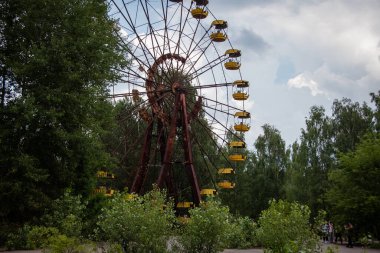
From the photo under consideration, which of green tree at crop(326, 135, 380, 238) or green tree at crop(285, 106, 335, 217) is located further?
green tree at crop(285, 106, 335, 217)

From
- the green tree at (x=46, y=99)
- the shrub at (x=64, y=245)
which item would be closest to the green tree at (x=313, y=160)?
the green tree at (x=46, y=99)

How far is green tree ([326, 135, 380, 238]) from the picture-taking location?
22766 millimetres

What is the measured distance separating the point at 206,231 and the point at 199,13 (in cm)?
2203

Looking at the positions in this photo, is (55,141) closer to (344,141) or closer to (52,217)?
(52,217)

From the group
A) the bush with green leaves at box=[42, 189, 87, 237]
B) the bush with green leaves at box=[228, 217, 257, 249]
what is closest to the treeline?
the bush with green leaves at box=[228, 217, 257, 249]

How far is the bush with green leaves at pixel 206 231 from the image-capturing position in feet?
40.5

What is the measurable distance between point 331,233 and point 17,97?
21.5 m

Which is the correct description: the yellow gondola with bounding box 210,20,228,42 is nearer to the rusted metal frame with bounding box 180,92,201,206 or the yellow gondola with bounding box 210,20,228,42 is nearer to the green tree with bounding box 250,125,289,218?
the rusted metal frame with bounding box 180,92,201,206

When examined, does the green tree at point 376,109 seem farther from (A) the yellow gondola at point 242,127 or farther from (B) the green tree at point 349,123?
(A) the yellow gondola at point 242,127

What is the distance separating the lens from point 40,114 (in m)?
17.8

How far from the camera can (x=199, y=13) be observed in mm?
31922

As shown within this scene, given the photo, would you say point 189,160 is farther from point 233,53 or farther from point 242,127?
point 233,53

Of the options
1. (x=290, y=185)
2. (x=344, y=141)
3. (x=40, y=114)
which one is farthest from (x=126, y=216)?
(x=290, y=185)

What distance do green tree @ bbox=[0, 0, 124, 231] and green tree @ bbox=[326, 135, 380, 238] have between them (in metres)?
12.3
